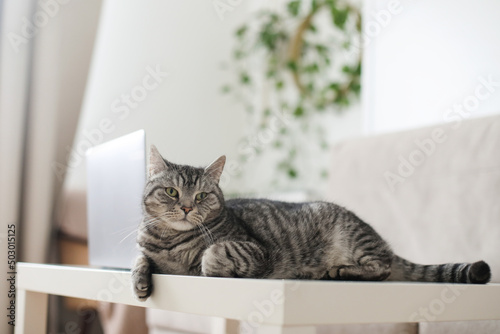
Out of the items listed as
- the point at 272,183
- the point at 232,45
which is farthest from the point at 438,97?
the point at 232,45

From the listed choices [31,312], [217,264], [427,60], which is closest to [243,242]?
[217,264]

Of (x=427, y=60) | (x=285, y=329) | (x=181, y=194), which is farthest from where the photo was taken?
(x=427, y=60)

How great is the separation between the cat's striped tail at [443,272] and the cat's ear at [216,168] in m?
0.43

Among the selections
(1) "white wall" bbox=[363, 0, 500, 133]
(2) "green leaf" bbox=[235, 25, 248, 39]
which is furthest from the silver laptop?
(2) "green leaf" bbox=[235, 25, 248, 39]

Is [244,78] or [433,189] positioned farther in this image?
[244,78]

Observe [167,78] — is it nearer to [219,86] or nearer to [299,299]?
[219,86]

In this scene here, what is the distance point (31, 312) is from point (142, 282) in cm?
59

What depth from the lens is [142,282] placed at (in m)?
0.95

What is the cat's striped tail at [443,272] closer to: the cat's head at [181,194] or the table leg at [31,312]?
the cat's head at [181,194]

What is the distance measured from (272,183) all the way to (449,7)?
1647 millimetres

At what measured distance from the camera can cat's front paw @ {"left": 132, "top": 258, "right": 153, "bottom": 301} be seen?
3.12 feet

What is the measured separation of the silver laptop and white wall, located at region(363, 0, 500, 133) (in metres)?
1.33

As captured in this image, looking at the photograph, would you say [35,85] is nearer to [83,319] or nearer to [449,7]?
[83,319]

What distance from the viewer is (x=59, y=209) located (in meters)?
2.30
